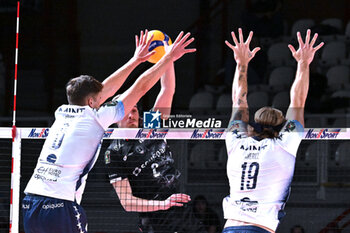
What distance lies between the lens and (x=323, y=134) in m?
6.45

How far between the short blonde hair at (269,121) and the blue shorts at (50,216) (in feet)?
5.07

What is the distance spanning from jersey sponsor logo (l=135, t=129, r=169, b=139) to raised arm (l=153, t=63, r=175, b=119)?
2.13 feet

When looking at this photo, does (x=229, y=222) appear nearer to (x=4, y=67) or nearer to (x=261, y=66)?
(x=261, y=66)

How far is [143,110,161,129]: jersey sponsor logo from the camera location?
7148mm

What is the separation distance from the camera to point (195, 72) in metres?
7.54

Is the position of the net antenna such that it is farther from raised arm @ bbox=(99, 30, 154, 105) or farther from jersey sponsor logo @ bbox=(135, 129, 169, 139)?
raised arm @ bbox=(99, 30, 154, 105)

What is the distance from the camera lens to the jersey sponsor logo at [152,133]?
21.9 feet

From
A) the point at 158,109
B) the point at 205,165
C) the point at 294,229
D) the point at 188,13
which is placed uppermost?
the point at 188,13

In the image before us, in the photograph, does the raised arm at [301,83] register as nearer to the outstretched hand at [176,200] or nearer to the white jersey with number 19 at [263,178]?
the white jersey with number 19 at [263,178]

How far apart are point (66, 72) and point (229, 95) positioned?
6.21 ft

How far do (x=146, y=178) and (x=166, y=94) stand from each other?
97 cm

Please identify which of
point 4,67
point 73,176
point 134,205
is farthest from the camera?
point 4,67

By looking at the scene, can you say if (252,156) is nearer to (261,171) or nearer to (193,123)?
(261,171)

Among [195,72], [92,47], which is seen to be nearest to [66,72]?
[92,47]
